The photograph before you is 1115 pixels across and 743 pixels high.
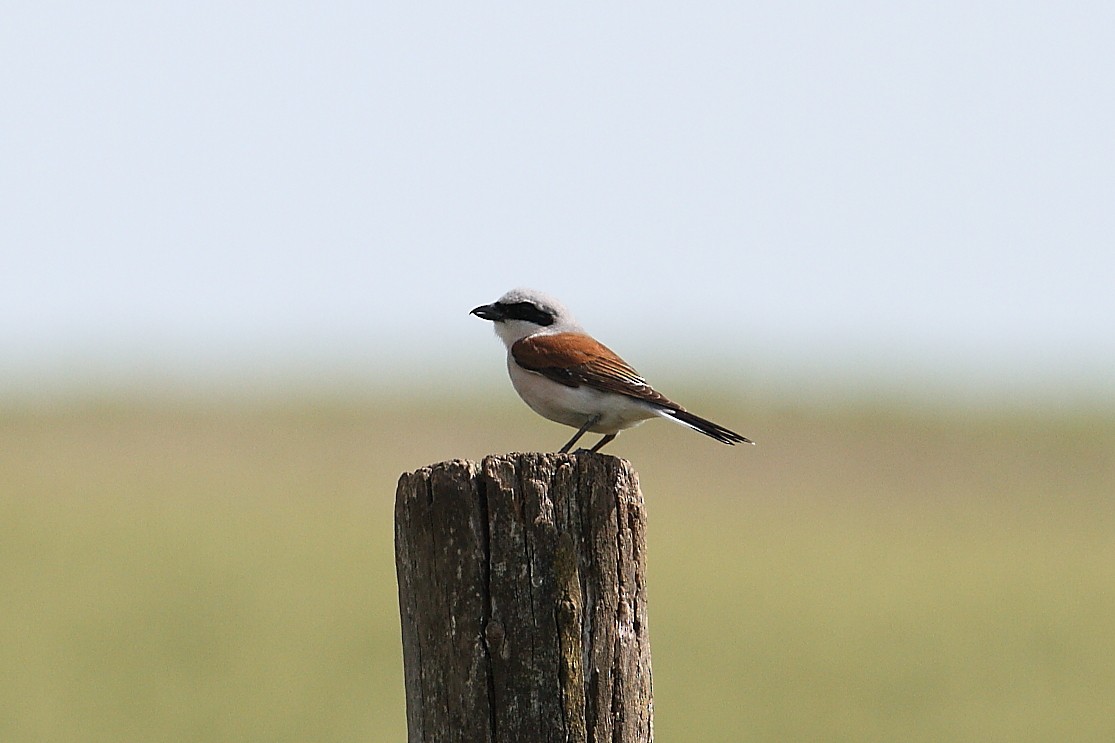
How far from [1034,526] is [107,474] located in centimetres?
1864

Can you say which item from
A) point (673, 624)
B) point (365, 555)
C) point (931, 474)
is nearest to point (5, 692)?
point (365, 555)

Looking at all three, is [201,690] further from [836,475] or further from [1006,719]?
[836,475]

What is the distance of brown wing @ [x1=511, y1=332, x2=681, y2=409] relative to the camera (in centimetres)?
686

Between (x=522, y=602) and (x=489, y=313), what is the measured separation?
148 inches

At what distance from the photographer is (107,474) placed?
2888 centimetres

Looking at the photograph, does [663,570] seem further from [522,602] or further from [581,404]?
[522,602]

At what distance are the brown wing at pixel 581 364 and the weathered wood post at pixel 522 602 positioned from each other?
8.24 ft

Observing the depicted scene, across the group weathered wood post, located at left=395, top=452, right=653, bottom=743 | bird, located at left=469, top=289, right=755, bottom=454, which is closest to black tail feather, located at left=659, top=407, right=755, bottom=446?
bird, located at left=469, top=289, right=755, bottom=454

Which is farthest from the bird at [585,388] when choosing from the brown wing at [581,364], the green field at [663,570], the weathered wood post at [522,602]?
the green field at [663,570]

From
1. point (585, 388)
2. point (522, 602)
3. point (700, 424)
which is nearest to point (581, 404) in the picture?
point (585, 388)

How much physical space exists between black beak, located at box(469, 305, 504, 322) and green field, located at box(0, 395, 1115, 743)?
8.93 m

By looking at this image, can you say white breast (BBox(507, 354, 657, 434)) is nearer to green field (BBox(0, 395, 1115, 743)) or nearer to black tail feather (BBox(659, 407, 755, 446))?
black tail feather (BBox(659, 407, 755, 446))

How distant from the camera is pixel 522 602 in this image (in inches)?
164

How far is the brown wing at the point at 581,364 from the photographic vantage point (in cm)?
686
